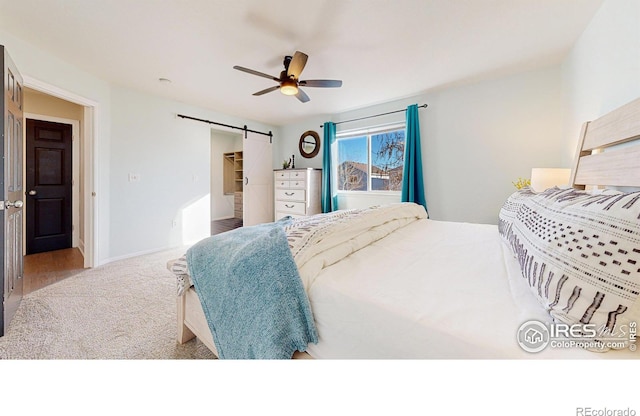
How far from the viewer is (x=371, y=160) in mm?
4223

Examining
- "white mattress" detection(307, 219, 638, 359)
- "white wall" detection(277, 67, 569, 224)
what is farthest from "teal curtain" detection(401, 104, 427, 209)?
"white mattress" detection(307, 219, 638, 359)

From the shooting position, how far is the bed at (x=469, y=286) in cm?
57

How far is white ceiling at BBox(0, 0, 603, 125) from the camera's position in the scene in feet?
5.80

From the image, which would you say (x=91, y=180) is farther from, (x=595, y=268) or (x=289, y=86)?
(x=595, y=268)

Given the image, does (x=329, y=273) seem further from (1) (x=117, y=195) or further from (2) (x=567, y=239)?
(1) (x=117, y=195)

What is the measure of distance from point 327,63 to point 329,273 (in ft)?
7.98

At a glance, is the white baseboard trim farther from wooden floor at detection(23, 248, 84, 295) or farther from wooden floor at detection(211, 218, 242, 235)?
wooden floor at detection(211, 218, 242, 235)

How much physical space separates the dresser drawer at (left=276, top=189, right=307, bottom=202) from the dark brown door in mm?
3205

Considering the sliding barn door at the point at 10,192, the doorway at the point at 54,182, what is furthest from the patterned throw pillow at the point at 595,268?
the doorway at the point at 54,182

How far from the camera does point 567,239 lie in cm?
69

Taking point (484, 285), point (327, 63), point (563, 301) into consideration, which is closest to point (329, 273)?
point (484, 285)

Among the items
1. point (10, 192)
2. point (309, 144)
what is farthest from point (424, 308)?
point (309, 144)

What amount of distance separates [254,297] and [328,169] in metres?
3.70
